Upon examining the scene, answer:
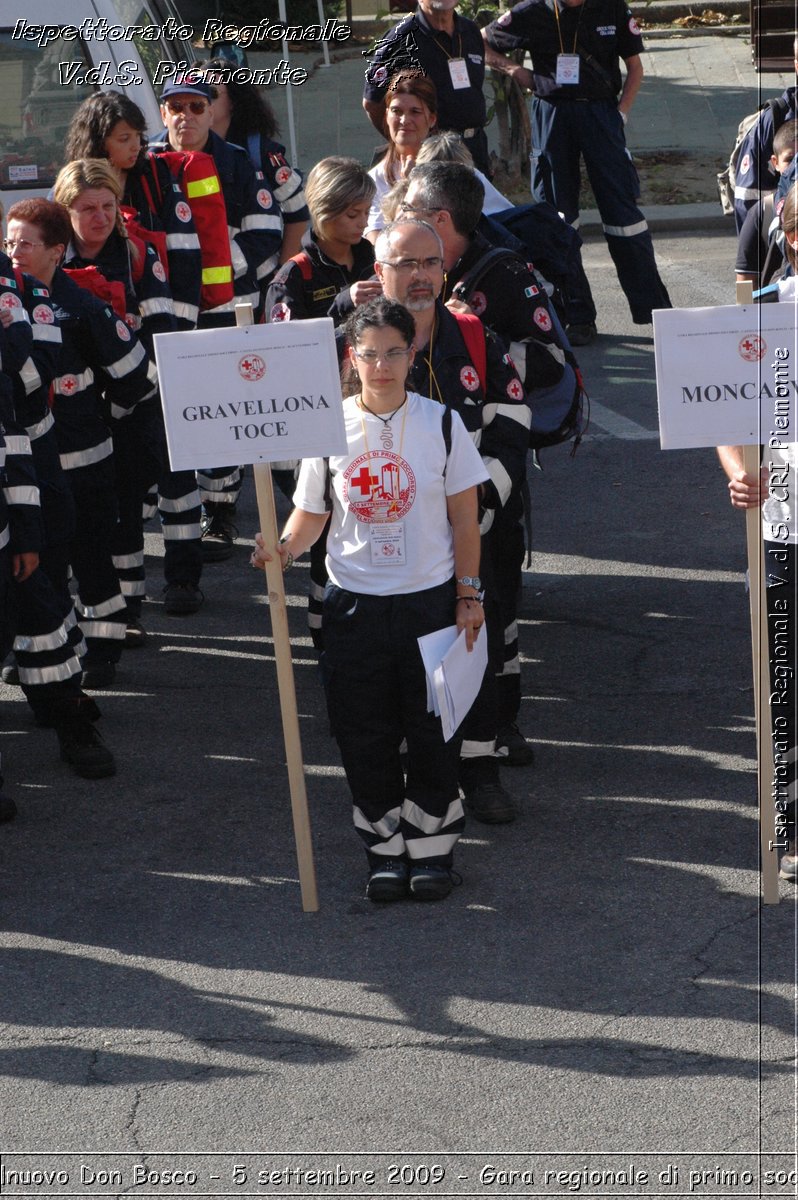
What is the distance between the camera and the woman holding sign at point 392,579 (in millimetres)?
4363

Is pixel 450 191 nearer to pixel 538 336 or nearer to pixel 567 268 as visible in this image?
pixel 538 336

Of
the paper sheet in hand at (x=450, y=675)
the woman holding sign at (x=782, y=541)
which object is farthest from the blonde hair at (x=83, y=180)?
the woman holding sign at (x=782, y=541)

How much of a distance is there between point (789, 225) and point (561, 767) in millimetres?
2044

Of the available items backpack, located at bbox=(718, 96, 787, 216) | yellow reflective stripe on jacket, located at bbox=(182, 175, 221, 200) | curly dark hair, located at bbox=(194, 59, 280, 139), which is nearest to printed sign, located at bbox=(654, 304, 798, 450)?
backpack, located at bbox=(718, 96, 787, 216)

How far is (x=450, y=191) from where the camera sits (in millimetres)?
4910

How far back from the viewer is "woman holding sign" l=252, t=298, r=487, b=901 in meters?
4.36

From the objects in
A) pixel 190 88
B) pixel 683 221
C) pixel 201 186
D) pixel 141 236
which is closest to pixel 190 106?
pixel 190 88

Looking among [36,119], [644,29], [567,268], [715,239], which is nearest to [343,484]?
[567,268]

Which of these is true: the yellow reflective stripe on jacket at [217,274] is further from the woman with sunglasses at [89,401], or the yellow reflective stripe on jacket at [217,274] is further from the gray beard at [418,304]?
the gray beard at [418,304]

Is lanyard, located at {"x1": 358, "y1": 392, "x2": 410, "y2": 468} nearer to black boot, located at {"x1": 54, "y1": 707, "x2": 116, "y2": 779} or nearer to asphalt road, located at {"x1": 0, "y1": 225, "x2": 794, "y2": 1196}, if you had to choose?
asphalt road, located at {"x1": 0, "y1": 225, "x2": 794, "y2": 1196}

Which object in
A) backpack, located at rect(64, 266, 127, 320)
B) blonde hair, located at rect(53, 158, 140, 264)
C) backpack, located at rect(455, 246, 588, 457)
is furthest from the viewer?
backpack, located at rect(64, 266, 127, 320)

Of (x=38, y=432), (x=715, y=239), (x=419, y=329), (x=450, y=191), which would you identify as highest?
(x=450, y=191)

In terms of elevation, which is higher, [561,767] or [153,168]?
[153,168]

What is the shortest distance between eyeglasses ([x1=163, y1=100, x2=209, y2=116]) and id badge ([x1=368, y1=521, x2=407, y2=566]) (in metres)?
3.41
